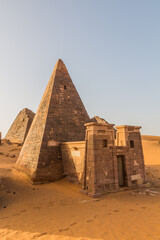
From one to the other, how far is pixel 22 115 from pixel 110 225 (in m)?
25.4

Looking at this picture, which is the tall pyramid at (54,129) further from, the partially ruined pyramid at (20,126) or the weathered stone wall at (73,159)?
the partially ruined pyramid at (20,126)

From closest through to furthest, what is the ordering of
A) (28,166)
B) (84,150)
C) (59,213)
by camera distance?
(59,213) < (84,150) < (28,166)

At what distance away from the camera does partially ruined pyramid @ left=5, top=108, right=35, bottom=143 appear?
80.1 ft

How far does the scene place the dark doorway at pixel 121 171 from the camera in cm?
862

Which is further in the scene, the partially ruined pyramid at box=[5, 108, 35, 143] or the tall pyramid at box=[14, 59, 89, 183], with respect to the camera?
the partially ruined pyramid at box=[5, 108, 35, 143]

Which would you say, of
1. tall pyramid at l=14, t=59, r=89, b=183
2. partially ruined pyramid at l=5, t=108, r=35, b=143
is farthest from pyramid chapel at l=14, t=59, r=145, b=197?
partially ruined pyramid at l=5, t=108, r=35, b=143

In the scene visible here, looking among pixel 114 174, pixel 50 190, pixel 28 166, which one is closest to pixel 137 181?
pixel 114 174

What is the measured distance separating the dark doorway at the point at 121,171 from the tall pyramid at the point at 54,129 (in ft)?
11.9

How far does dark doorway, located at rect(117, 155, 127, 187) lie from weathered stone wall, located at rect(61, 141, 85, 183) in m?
2.09

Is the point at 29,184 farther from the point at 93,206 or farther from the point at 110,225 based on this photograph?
the point at 110,225

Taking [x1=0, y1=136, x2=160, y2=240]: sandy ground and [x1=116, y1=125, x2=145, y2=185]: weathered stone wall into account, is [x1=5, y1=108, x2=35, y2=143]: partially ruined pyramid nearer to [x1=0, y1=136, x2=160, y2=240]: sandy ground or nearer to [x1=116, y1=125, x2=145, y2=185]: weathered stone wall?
[x1=0, y1=136, x2=160, y2=240]: sandy ground

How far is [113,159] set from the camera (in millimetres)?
8227

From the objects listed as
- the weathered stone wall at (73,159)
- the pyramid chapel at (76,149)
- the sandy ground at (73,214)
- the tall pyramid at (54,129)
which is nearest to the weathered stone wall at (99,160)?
the pyramid chapel at (76,149)

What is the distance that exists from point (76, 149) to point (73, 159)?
74cm
